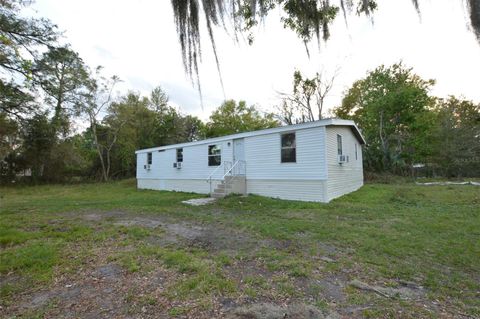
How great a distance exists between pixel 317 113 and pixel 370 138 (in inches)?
209

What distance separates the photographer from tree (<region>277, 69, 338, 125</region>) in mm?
22047

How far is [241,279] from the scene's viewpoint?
9.31 feet

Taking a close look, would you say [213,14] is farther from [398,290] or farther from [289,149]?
[289,149]

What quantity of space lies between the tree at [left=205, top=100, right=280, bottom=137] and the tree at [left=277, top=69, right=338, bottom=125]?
5818 millimetres

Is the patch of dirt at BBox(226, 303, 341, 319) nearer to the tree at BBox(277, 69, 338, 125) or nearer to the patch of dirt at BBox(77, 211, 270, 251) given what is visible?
the patch of dirt at BBox(77, 211, 270, 251)

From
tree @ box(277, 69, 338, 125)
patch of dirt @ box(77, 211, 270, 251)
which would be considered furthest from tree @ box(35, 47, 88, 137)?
tree @ box(277, 69, 338, 125)

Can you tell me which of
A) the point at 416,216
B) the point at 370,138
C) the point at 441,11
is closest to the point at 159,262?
the point at 441,11

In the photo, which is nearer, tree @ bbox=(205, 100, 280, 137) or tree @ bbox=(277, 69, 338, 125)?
tree @ bbox=(277, 69, 338, 125)

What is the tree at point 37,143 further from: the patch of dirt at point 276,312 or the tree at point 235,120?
the patch of dirt at point 276,312

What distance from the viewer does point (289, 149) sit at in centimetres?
934

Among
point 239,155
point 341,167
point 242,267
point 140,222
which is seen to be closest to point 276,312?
point 242,267

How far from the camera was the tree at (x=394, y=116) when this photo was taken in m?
18.8

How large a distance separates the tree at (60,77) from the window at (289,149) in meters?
8.36

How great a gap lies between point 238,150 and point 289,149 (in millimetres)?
2580
